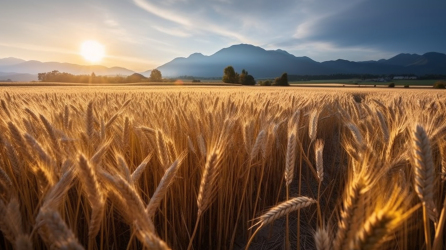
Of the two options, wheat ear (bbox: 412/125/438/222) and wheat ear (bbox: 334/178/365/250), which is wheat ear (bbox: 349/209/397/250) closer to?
wheat ear (bbox: 334/178/365/250)

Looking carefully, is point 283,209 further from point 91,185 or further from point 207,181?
point 91,185

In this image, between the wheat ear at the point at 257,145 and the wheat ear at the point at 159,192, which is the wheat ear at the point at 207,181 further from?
the wheat ear at the point at 257,145

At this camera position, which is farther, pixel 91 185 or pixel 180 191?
pixel 180 191

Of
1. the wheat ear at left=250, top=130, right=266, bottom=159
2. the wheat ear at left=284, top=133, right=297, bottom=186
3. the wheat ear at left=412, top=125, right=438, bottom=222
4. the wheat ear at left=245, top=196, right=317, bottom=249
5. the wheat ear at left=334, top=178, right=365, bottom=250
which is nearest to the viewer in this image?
the wheat ear at left=334, top=178, right=365, bottom=250

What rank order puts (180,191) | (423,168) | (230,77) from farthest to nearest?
(230,77) → (180,191) → (423,168)

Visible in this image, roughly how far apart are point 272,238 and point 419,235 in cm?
92

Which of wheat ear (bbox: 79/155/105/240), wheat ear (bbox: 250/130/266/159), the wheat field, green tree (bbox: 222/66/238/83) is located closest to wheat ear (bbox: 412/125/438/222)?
the wheat field

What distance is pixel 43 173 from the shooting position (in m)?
0.98

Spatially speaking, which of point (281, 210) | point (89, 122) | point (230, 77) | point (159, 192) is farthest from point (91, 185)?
point (230, 77)

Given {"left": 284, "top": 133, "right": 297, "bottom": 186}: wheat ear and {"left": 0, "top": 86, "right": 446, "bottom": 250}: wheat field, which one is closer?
{"left": 0, "top": 86, "right": 446, "bottom": 250}: wheat field

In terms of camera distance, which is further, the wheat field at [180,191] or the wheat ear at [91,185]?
the wheat ear at [91,185]

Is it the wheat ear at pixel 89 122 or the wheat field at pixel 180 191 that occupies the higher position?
the wheat ear at pixel 89 122

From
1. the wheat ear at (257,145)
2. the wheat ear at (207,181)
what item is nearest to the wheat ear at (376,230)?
the wheat ear at (207,181)

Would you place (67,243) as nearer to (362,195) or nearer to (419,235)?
(362,195)
